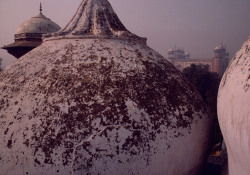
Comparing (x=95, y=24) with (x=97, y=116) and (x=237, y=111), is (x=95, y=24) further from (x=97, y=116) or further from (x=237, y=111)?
(x=237, y=111)

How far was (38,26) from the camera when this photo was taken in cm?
1122

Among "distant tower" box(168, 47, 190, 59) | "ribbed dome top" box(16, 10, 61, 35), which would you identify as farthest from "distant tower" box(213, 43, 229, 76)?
"ribbed dome top" box(16, 10, 61, 35)

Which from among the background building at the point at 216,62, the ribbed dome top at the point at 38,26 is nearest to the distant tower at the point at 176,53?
the background building at the point at 216,62

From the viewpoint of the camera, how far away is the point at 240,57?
2762 mm

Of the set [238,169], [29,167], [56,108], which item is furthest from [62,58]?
[238,169]

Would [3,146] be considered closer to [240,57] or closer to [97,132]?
[97,132]

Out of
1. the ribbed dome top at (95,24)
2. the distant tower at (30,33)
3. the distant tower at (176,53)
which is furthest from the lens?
the distant tower at (176,53)

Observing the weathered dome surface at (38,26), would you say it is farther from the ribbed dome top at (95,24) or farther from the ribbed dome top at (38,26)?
the ribbed dome top at (95,24)

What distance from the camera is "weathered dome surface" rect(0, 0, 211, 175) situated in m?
2.56

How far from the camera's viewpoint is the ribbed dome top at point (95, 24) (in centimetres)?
349

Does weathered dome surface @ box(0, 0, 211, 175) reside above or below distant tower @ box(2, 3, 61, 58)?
below

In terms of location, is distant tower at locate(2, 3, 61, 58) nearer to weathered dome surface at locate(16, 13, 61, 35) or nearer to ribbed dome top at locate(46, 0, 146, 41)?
weathered dome surface at locate(16, 13, 61, 35)

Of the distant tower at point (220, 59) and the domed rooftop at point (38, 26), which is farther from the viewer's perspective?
the distant tower at point (220, 59)

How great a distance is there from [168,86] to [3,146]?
85.6 inches
